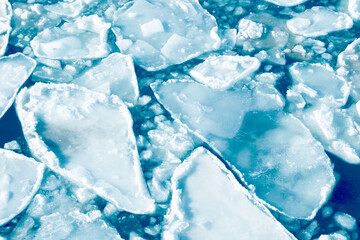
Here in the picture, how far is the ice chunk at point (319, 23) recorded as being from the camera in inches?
43.8

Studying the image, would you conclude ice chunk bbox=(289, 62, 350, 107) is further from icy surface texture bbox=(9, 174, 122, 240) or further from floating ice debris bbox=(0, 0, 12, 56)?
floating ice debris bbox=(0, 0, 12, 56)

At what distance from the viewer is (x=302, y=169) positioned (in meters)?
0.85

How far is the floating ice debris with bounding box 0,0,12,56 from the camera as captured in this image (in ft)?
3.53

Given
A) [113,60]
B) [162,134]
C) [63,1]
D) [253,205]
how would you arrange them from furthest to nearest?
[63,1] → [113,60] → [162,134] → [253,205]

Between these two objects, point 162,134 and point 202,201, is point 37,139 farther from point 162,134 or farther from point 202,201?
point 202,201

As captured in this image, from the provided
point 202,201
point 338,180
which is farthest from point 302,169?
point 202,201

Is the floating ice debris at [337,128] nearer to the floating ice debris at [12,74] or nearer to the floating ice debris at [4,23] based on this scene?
the floating ice debris at [12,74]

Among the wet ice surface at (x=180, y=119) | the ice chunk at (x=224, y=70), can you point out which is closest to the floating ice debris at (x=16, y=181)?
the wet ice surface at (x=180, y=119)

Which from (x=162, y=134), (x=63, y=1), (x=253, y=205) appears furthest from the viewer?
(x=63, y=1)

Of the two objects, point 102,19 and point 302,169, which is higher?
point 102,19

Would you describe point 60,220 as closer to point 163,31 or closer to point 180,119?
point 180,119

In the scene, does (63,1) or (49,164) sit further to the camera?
(63,1)

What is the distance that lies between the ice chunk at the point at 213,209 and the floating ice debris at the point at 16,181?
0.33 metres

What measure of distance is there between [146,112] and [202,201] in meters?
0.30
